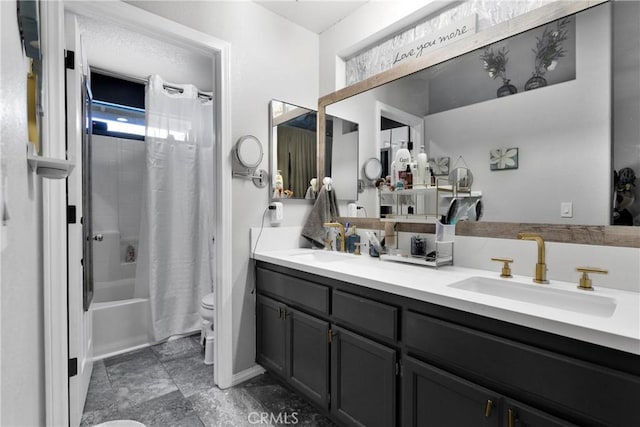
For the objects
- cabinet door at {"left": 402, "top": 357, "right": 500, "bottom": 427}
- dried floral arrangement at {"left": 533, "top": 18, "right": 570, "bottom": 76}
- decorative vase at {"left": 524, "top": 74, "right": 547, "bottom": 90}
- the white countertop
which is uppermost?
dried floral arrangement at {"left": 533, "top": 18, "right": 570, "bottom": 76}

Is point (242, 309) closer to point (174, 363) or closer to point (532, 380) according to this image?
point (174, 363)

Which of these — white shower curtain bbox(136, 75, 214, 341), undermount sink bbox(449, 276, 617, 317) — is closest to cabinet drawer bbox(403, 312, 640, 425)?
undermount sink bbox(449, 276, 617, 317)

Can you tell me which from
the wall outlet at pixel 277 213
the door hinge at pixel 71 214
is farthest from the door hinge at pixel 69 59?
the wall outlet at pixel 277 213

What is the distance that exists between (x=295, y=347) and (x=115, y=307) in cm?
165

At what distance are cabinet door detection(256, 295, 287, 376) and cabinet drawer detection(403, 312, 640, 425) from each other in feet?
3.16

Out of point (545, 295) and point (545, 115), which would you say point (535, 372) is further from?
point (545, 115)

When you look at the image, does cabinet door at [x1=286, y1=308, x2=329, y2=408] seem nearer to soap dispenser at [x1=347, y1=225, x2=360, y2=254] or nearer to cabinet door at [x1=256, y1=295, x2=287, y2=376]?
cabinet door at [x1=256, y1=295, x2=287, y2=376]

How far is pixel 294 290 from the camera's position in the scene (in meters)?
1.75

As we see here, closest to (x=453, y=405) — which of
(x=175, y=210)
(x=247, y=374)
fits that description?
(x=247, y=374)

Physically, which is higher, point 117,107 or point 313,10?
point 313,10

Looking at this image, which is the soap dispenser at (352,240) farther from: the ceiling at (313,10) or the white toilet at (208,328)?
the ceiling at (313,10)

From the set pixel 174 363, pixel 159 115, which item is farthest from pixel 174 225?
pixel 174 363

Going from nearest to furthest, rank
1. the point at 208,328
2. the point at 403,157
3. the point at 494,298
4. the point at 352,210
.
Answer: the point at 494,298 → the point at 403,157 → the point at 352,210 → the point at 208,328

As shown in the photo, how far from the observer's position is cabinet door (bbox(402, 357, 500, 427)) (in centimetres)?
99
